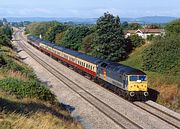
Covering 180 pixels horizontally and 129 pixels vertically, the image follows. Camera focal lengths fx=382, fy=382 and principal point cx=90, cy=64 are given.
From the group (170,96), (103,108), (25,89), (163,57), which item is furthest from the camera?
(163,57)

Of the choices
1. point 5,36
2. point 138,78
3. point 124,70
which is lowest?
point 5,36

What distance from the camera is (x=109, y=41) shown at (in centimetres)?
5838

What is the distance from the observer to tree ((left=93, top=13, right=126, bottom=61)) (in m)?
57.7

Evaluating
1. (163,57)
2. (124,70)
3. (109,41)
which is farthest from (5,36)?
(124,70)

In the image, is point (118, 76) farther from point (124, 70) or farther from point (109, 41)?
point (109, 41)

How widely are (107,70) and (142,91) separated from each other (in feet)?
18.9

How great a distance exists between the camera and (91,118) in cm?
2341

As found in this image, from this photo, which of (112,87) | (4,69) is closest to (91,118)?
(112,87)

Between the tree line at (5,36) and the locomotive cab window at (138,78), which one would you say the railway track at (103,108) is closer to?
the locomotive cab window at (138,78)

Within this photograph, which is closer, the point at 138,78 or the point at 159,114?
the point at 159,114

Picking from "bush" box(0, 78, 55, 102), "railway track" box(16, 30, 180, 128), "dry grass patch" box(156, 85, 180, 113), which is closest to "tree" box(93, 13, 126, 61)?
Answer: "dry grass patch" box(156, 85, 180, 113)

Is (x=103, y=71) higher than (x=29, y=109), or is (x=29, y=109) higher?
(x=29, y=109)

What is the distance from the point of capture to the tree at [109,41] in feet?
189

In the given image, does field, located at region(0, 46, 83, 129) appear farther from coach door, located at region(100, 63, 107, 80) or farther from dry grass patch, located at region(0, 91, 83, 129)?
coach door, located at region(100, 63, 107, 80)
